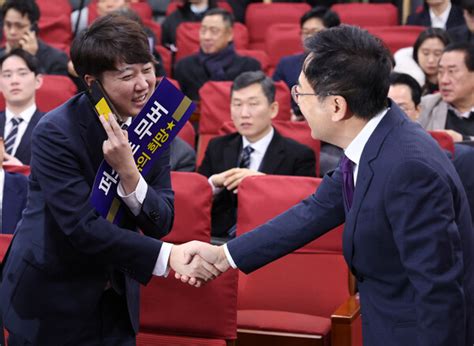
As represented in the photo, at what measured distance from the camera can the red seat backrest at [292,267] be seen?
2.58 metres

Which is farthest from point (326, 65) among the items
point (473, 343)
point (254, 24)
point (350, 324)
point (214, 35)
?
point (254, 24)

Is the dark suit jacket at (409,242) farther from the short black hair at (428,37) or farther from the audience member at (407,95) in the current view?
the short black hair at (428,37)

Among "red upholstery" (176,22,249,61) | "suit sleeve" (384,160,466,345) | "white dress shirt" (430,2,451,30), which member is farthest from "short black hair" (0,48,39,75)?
"suit sleeve" (384,160,466,345)

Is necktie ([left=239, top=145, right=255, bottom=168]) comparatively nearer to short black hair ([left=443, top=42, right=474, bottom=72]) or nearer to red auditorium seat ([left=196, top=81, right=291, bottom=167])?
red auditorium seat ([left=196, top=81, right=291, bottom=167])

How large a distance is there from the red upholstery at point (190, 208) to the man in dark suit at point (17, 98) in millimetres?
1370

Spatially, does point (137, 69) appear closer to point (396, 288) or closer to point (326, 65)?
point (326, 65)

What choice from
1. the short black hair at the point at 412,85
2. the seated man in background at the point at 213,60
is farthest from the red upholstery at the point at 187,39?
the short black hair at the point at 412,85

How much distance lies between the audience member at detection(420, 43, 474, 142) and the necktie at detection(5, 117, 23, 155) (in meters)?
1.74

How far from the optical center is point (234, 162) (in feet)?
11.6

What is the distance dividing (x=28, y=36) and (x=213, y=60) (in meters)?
1.01

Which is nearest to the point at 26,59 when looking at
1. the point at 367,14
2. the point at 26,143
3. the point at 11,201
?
the point at 26,143

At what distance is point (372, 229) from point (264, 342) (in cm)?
91

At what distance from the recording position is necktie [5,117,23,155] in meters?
3.71

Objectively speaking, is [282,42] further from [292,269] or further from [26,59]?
[292,269]
